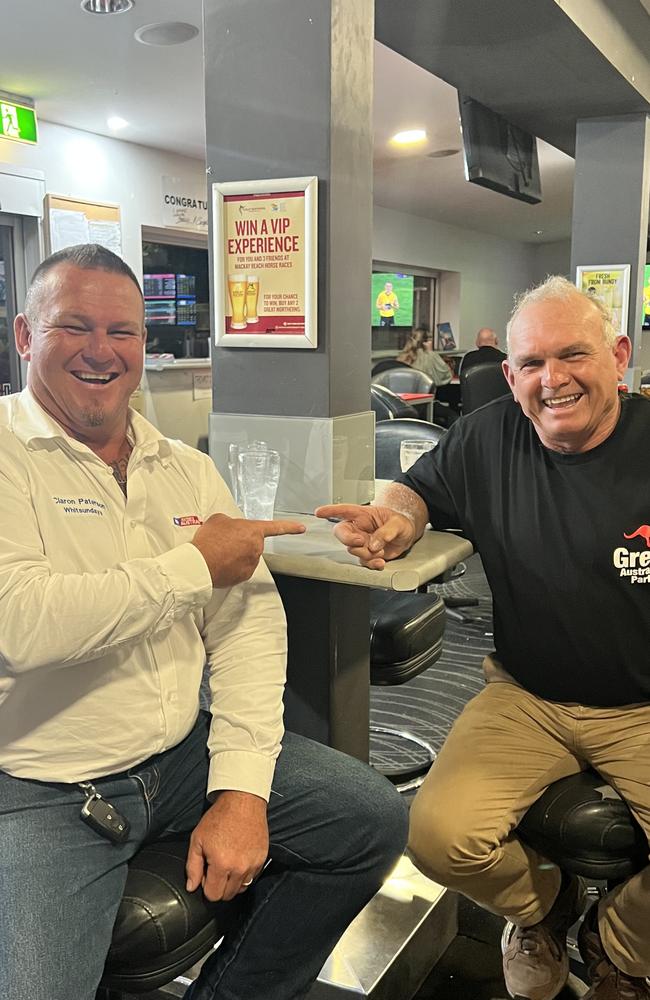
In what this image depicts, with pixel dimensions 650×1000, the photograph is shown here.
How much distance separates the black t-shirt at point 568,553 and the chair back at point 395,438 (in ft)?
3.17

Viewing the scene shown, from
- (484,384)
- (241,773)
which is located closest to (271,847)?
(241,773)

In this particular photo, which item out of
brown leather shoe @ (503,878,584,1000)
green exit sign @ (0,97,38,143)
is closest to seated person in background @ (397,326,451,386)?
green exit sign @ (0,97,38,143)

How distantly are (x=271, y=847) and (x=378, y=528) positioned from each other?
57cm

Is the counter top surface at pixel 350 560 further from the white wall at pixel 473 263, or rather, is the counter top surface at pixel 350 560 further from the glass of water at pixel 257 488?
the white wall at pixel 473 263

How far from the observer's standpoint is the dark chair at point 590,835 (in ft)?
4.54

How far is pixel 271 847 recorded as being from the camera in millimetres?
1332

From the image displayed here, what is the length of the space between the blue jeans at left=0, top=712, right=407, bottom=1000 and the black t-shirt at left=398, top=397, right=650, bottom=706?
17.3 inches

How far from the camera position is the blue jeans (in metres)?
1.13

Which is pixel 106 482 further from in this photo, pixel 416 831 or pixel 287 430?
pixel 416 831

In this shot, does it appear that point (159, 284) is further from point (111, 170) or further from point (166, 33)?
point (166, 33)

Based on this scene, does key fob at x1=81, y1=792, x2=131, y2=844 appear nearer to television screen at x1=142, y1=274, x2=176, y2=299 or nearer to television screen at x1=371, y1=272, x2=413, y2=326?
television screen at x1=142, y1=274, x2=176, y2=299

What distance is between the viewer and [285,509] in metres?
1.90

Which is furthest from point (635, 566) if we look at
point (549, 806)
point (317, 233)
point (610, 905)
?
point (317, 233)

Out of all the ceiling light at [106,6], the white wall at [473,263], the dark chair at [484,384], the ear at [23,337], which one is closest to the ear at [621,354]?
A: the ear at [23,337]
